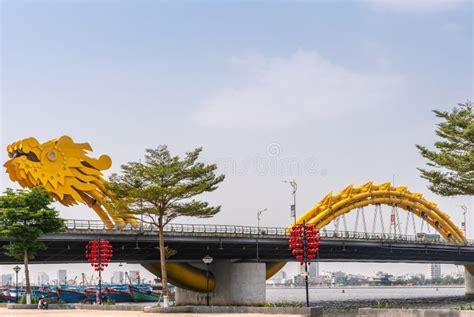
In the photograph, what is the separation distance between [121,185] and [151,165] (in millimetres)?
3688

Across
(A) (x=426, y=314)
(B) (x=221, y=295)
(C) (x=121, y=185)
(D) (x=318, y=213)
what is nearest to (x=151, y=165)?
(C) (x=121, y=185)

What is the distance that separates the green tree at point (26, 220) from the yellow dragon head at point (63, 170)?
22645 mm

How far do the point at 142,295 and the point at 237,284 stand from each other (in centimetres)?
6690

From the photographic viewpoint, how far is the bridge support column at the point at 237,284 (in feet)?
328

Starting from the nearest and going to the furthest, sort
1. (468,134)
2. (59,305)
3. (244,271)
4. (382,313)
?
(382,313) < (468,134) < (59,305) < (244,271)

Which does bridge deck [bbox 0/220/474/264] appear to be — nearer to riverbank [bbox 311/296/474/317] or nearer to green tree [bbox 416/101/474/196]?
riverbank [bbox 311/296/474/317]

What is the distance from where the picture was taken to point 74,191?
105 metres

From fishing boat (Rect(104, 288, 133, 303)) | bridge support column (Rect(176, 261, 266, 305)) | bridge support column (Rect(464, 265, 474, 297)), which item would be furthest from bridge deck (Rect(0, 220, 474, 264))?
fishing boat (Rect(104, 288, 133, 303))

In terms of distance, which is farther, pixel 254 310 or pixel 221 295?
pixel 221 295

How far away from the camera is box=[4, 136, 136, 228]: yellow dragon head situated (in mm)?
100000

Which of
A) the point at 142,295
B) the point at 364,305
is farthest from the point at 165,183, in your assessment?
the point at 142,295

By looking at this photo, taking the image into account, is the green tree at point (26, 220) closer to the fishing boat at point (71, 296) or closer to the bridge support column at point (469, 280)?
the fishing boat at point (71, 296)

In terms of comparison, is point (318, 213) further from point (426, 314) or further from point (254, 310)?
point (426, 314)

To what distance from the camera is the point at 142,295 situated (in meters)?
162
